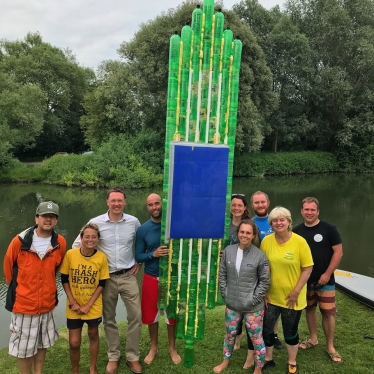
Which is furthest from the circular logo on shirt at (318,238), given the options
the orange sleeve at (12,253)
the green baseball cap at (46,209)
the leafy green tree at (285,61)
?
the leafy green tree at (285,61)

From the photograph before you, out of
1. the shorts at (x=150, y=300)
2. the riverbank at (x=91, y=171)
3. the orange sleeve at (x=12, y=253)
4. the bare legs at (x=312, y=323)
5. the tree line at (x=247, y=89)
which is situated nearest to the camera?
the orange sleeve at (x=12, y=253)

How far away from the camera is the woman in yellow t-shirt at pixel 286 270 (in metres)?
2.82

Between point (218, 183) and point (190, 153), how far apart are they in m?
0.35

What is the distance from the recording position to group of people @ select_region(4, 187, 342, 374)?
2723mm

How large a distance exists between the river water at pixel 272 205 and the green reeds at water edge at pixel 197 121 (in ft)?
7.26

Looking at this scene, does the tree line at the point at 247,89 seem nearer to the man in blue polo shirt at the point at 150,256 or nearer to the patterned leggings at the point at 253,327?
the man in blue polo shirt at the point at 150,256

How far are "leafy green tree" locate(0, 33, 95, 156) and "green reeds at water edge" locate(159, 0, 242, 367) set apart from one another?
77.0ft

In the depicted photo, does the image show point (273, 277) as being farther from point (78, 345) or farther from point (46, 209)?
point (46, 209)

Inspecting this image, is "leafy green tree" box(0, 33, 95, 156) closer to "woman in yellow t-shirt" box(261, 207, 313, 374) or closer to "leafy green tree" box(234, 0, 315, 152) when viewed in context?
"leafy green tree" box(234, 0, 315, 152)

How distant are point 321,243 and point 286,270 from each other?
48 cm

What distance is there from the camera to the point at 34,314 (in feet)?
8.86

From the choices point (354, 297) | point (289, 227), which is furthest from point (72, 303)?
point (354, 297)

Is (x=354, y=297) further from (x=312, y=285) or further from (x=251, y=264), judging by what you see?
(x=251, y=264)

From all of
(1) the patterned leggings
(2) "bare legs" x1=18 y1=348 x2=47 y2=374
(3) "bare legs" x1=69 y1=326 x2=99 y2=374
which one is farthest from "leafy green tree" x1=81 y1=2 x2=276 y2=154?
(2) "bare legs" x1=18 y1=348 x2=47 y2=374
